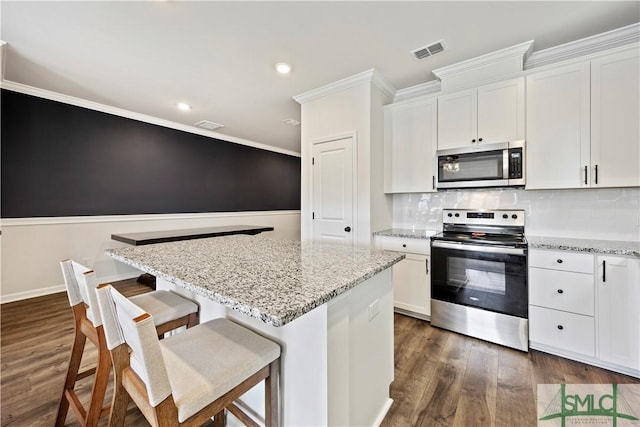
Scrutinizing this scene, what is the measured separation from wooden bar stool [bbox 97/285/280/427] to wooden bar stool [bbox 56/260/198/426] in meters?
0.24

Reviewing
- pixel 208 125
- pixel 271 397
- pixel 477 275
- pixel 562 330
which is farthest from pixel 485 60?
pixel 208 125

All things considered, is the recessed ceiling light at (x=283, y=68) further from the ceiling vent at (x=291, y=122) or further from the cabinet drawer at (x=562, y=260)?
the cabinet drawer at (x=562, y=260)

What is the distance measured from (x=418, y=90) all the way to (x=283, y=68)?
166 centimetres

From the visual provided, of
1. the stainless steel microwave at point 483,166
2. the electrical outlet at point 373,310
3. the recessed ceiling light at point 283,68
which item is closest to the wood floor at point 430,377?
the electrical outlet at point 373,310

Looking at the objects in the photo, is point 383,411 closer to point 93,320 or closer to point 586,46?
point 93,320

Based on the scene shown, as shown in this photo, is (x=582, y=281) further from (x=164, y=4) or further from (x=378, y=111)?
(x=164, y=4)

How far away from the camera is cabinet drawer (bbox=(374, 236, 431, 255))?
2721 millimetres

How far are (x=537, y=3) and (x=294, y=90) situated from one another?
2.35m

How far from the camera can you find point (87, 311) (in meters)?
1.36

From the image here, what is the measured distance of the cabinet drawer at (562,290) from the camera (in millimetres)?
2008

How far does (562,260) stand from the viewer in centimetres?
208

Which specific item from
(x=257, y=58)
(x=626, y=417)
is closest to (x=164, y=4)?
(x=257, y=58)

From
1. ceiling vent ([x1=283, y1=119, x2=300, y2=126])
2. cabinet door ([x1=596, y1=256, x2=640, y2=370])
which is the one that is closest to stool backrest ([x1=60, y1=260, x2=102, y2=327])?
cabinet door ([x1=596, y1=256, x2=640, y2=370])

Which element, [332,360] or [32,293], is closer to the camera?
[332,360]
